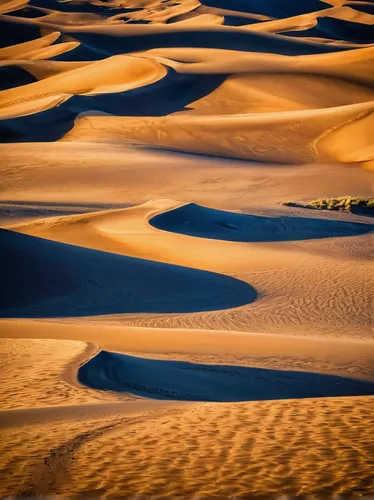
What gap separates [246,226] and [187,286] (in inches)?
186

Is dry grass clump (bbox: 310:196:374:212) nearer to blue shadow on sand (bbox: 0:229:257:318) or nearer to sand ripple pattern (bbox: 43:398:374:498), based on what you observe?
blue shadow on sand (bbox: 0:229:257:318)

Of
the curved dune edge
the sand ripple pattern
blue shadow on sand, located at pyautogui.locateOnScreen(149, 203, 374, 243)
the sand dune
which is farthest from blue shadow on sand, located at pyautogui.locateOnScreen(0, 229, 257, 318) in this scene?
the curved dune edge

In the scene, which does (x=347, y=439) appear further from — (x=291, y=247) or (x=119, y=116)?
(x=119, y=116)

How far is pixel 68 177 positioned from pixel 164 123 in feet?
29.1

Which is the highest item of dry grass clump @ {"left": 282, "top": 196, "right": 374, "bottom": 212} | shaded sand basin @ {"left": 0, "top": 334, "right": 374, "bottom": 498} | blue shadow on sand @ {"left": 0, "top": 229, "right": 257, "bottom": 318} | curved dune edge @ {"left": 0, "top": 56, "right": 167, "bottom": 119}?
curved dune edge @ {"left": 0, "top": 56, "right": 167, "bottom": 119}

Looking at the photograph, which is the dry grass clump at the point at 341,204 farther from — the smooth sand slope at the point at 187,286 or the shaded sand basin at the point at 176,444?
the shaded sand basin at the point at 176,444

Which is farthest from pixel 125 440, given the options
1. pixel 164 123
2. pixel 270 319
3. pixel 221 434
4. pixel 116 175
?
pixel 164 123

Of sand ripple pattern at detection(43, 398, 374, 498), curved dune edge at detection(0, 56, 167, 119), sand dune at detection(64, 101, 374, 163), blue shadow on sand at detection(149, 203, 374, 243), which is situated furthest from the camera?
curved dune edge at detection(0, 56, 167, 119)

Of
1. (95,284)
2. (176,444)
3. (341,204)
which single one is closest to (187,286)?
(95,284)

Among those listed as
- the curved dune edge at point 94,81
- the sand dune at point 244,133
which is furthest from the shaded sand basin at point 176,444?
the curved dune edge at point 94,81

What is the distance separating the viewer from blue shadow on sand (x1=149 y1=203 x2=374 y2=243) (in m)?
17.1

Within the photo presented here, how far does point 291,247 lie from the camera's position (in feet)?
53.3

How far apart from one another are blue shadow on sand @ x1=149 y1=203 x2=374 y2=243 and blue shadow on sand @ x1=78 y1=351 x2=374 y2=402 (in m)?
8.26

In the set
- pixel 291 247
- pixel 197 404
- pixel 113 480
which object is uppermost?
pixel 113 480
